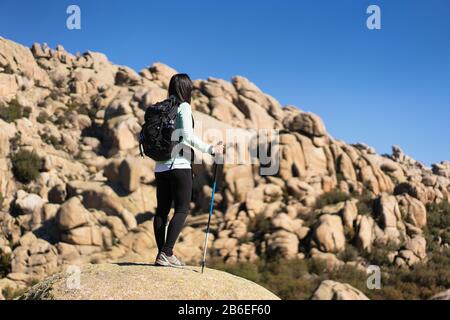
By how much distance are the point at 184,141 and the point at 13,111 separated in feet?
117

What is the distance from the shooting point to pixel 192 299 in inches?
207

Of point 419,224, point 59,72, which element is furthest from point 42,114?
point 419,224

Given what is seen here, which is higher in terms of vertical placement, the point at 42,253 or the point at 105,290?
the point at 105,290

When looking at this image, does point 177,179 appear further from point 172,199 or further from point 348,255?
point 348,255

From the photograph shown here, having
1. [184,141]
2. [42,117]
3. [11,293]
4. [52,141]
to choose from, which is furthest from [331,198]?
[42,117]

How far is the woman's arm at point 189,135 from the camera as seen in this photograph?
18.0 feet

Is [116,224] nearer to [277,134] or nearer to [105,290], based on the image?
[277,134]

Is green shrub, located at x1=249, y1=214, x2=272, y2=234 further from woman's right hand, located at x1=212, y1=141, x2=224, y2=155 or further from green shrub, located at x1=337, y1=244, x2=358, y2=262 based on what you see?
woman's right hand, located at x1=212, y1=141, x2=224, y2=155

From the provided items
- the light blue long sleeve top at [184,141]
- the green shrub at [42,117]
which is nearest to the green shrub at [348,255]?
the light blue long sleeve top at [184,141]

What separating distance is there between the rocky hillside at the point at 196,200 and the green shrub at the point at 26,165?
3.4 inches

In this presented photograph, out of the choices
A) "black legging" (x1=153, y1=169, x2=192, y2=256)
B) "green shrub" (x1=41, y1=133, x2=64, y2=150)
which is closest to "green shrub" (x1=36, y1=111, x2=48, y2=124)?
"green shrub" (x1=41, y1=133, x2=64, y2=150)

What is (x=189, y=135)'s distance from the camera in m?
5.52
